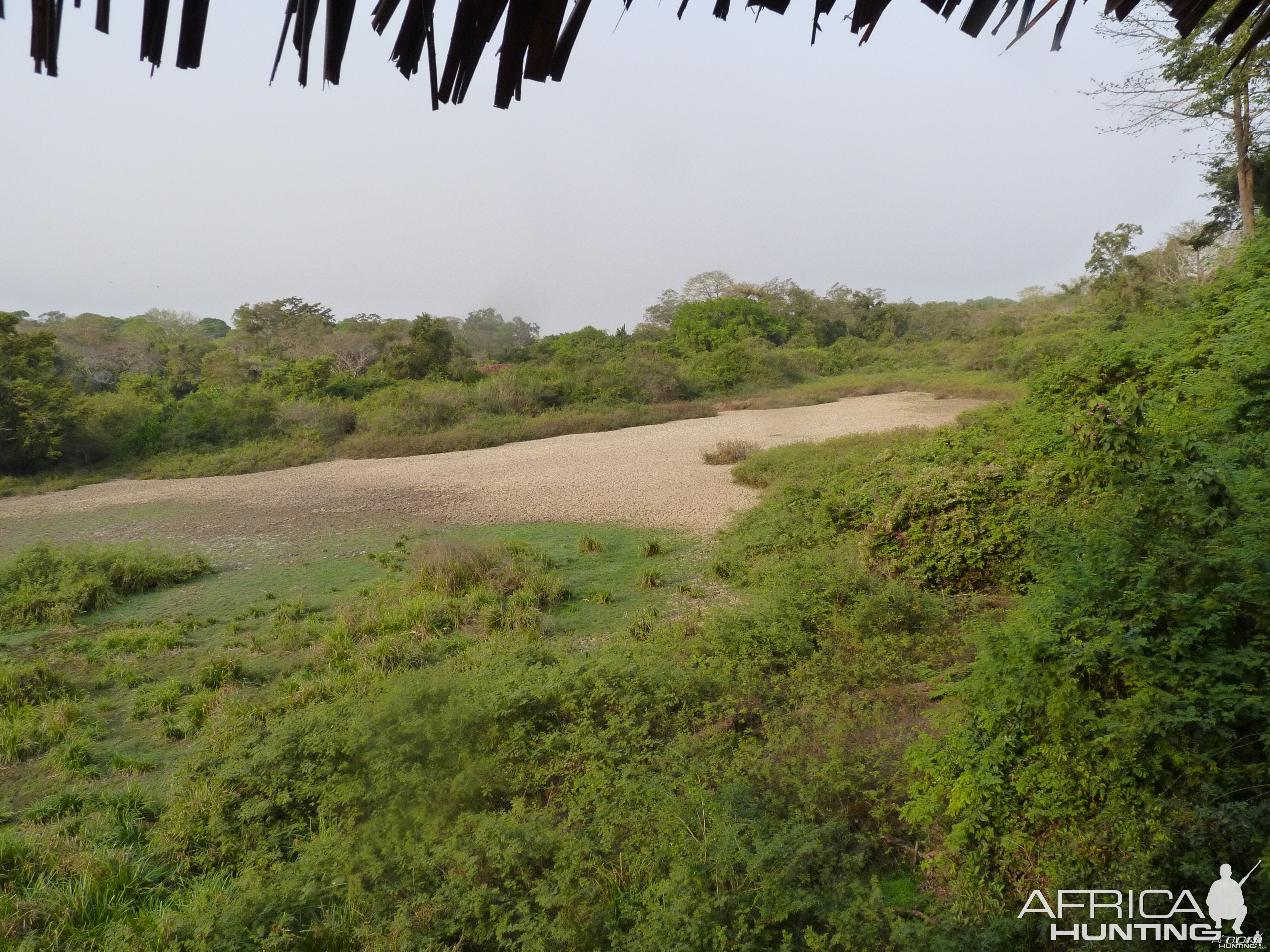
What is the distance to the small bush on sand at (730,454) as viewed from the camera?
12.8 metres

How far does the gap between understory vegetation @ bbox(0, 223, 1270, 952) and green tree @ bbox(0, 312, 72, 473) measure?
Result: 1082 cm

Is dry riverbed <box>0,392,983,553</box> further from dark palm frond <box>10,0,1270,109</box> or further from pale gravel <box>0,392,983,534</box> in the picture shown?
dark palm frond <box>10,0,1270,109</box>

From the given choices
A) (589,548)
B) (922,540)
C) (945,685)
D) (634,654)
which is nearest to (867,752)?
(945,685)

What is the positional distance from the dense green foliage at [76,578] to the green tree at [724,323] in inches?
1112

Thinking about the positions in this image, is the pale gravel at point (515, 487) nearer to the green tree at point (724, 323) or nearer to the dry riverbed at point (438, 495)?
the dry riverbed at point (438, 495)

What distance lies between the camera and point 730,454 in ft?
42.5

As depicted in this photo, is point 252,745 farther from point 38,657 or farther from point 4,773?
point 38,657

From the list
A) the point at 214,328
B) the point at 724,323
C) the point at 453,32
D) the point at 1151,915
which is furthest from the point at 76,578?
the point at 214,328

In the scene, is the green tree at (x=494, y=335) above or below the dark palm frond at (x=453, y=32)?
above

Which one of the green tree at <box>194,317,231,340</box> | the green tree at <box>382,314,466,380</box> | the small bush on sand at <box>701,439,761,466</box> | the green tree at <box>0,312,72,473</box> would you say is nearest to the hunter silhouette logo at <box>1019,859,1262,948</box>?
the small bush on sand at <box>701,439,761,466</box>

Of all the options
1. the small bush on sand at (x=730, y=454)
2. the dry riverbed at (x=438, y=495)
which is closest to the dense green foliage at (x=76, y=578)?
the dry riverbed at (x=438, y=495)

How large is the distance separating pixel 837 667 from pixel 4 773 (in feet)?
13.9

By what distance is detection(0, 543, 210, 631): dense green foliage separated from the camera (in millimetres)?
6242

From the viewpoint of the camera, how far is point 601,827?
2.60m
